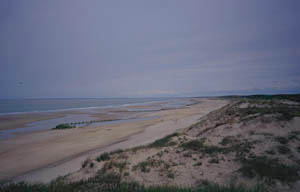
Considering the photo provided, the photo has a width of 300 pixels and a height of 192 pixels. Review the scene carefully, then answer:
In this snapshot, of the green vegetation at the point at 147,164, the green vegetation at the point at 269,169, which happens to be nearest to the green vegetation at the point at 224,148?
the green vegetation at the point at 269,169

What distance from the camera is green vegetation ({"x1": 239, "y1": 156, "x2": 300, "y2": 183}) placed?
18.9 ft

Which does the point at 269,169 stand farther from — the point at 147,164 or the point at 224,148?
the point at 147,164

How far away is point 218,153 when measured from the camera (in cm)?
848

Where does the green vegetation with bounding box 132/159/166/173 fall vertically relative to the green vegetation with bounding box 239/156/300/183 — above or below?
below

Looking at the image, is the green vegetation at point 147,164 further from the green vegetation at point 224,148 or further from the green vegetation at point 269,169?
the green vegetation at point 269,169

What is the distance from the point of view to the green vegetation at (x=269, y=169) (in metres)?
5.76

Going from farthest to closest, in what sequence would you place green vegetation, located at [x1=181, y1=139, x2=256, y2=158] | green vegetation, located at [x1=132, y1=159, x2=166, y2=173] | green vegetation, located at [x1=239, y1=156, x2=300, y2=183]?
green vegetation, located at [x1=181, y1=139, x2=256, y2=158], green vegetation, located at [x1=132, y1=159, x2=166, y2=173], green vegetation, located at [x1=239, y1=156, x2=300, y2=183]

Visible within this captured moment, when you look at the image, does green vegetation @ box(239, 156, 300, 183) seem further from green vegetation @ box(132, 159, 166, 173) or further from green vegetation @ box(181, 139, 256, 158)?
green vegetation @ box(132, 159, 166, 173)

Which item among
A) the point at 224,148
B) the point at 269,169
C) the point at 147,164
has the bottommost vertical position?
the point at 147,164

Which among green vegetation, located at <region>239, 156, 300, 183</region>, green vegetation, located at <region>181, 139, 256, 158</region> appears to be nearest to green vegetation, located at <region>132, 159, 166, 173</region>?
green vegetation, located at <region>181, 139, 256, 158</region>

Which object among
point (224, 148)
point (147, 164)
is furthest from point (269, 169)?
point (147, 164)

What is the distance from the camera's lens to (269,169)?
6227 mm

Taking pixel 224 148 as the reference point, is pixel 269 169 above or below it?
above

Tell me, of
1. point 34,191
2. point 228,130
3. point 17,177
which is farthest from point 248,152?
point 17,177
